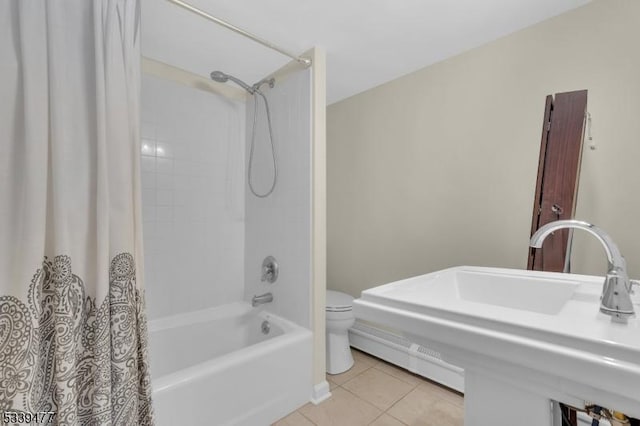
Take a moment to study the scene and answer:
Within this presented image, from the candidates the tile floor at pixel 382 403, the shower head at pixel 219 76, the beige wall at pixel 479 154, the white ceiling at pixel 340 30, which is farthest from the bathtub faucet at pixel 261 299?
the white ceiling at pixel 340 30

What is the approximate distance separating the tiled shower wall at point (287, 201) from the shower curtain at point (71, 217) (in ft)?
2.93

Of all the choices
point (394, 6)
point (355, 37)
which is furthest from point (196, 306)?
point (394, 6)

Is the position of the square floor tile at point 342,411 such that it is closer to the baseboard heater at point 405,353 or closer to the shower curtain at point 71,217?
the baseboard heater at point 405,353

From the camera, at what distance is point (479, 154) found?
5.32ft

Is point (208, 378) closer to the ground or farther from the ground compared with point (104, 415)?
closer to the ground

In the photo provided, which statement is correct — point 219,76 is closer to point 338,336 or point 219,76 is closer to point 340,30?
point 340,30

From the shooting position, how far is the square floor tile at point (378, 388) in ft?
5.13

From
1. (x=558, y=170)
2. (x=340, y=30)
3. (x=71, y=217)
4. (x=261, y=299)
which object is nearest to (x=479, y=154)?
(x=558, y=170)

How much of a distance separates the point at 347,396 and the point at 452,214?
1262 millimetres

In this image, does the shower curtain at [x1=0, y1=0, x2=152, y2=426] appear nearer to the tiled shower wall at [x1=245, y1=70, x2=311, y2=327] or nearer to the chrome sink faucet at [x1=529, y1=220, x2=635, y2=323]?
the tiled shower wall at [x1=245, y1=70, x2=311, y2=327]

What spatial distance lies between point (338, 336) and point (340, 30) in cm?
190

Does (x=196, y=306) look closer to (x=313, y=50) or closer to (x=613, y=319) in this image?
(x=313, y=50)

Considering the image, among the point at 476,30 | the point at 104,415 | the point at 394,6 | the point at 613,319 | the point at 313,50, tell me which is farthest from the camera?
the point at 313,50

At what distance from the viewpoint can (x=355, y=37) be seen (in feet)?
5.17
